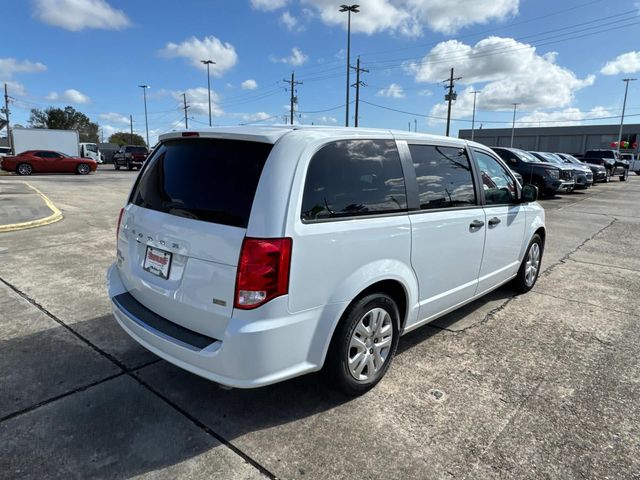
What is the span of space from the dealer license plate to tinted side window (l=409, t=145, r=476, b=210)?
1.84 meters

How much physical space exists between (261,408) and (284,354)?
0.64m

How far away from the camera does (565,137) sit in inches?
3450

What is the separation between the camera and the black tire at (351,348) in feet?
9.18

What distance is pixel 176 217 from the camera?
2.76 metres

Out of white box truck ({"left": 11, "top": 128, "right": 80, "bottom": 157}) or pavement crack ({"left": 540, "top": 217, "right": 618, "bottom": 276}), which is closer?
pavement crack ({"left": 540, "top": 217, "right": 618, "bottom": 276})

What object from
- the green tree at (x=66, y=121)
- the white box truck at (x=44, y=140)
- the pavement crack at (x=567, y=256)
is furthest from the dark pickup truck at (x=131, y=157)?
the green tree at (x=66, y=121)

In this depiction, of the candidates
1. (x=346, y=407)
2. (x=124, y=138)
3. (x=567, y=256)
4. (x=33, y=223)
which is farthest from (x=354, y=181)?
(x=124, y=138)

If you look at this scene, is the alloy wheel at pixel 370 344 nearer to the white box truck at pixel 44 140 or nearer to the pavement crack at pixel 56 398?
the pavement crack at pixel 56 398

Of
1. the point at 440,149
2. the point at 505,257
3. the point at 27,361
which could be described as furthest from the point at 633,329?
the point at 27,361

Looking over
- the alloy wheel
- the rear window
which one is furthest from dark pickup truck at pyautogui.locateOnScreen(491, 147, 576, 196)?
the rear window

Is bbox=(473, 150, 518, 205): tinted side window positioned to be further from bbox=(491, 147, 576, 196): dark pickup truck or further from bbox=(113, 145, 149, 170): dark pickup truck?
bbox=(113, 145, 149, 170): dark pickup truck

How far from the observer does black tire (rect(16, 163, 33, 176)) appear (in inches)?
1015

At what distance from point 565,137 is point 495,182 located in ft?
320

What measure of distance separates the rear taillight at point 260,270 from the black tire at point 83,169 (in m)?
29.1
